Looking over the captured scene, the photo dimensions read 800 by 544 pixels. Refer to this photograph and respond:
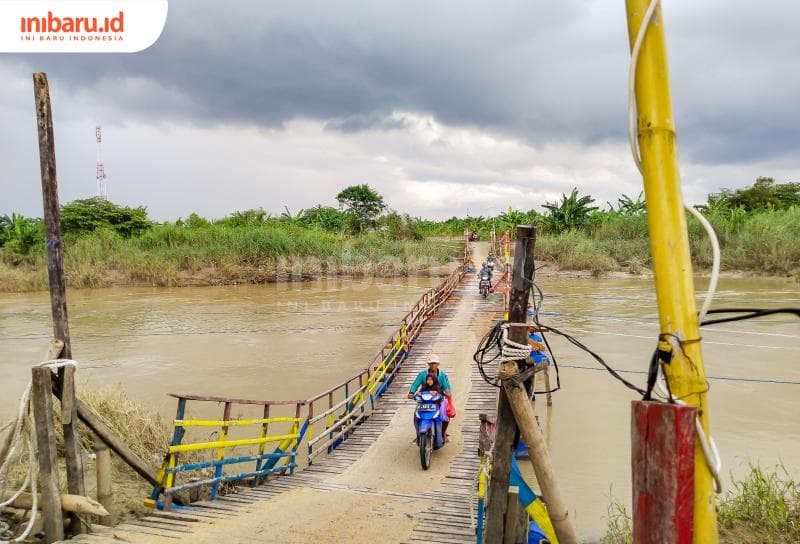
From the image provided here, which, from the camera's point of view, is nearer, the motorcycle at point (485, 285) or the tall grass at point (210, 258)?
the motorcycle at point (485, 285)

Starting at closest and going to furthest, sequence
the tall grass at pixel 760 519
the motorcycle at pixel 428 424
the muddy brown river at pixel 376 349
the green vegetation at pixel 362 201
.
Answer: the tall grass at pixel 760 519 < the motorcycle at pixel 428 424 < the muddy brown river at pixel 376 349 < the green vegetation at pixel 362 201

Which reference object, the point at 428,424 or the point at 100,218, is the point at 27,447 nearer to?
the point at 428,424

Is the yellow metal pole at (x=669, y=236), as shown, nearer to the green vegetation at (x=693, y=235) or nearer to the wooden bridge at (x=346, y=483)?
Result: the wooden bridge at (x=346, y=483)

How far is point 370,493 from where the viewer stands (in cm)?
593

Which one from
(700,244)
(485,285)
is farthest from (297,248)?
(700,244)

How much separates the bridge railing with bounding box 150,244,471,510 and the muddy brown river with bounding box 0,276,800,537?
2.26m

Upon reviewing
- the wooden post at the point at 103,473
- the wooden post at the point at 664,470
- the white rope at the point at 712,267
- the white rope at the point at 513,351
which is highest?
the white rope at the point at 712,267

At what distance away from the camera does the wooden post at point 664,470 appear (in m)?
1.72

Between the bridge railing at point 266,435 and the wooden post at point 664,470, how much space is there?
13.3 ft

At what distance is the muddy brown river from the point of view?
358 inches

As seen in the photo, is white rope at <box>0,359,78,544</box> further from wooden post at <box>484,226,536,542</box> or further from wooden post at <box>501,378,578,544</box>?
→ wooden post at <box>501,378,578,544</box>

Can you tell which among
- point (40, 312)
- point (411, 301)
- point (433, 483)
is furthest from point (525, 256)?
point (40, 312)

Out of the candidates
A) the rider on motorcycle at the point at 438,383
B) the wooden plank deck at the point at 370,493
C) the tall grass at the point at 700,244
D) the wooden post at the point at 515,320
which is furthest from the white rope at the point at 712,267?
the tall grass at the point at 700,244

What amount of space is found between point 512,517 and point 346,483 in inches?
134
